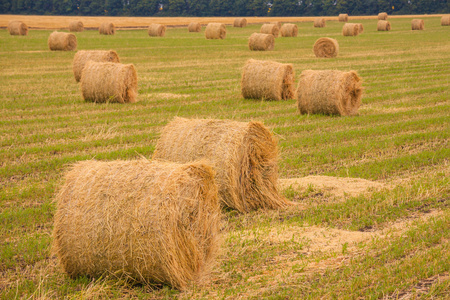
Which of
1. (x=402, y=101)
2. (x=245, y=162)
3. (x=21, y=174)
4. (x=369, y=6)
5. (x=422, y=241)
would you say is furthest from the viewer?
(x=369, y=6)

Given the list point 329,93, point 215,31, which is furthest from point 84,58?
point 215,31

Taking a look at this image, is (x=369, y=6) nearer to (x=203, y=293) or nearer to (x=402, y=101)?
(x=402, y=101)

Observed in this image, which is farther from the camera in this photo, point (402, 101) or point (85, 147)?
point (402, 101)

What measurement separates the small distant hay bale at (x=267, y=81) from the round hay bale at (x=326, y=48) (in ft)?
38.0

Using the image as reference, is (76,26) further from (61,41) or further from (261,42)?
(261,42)

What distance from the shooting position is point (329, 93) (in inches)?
551

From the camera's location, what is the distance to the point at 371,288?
209 inches

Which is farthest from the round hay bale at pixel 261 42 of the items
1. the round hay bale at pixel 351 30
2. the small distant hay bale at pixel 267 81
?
the small distant hay bale at pixel 267 81

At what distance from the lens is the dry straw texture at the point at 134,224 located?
17.4 ft

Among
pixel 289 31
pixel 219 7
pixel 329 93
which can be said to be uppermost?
pixel 219 7

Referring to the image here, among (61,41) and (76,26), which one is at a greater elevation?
(76,26)

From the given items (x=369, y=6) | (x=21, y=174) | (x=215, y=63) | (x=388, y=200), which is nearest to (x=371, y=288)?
(x=388, y=200)

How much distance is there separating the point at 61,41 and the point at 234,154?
2493cm

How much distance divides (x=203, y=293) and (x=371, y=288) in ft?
5.19
